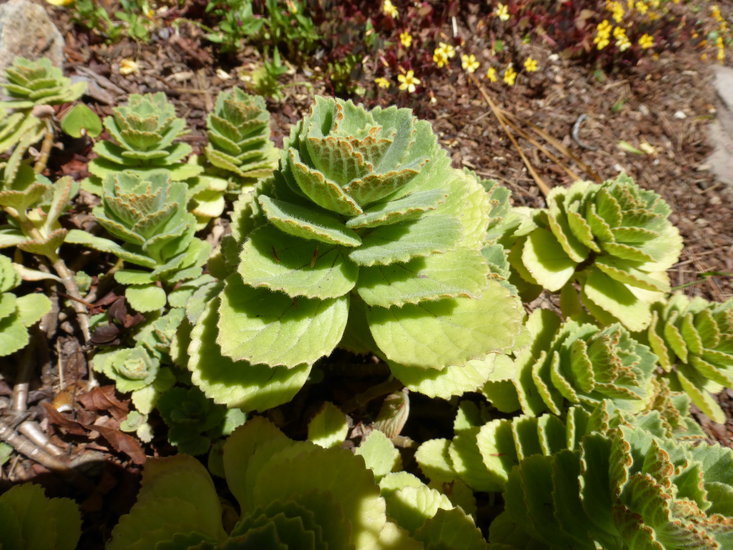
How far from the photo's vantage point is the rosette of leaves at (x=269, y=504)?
32.2 inches

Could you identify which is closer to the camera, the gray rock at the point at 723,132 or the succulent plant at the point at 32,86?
the succulent plant at the point at 32,86

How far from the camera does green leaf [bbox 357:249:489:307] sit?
1.30 meters

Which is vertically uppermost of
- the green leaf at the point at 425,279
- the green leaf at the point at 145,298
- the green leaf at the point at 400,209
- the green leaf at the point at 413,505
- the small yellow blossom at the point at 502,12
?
the small yellow blossom at the point at 502,12

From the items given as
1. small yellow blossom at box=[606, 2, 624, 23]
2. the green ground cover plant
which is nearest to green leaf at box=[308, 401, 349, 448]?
the green ground cover plant

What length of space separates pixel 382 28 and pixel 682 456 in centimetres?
371

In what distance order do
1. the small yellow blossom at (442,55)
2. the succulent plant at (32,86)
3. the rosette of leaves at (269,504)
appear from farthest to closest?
the small yellow blossom at (442,55)
the succulent plant at (32,86)
the rosette of leaves at (269,504)

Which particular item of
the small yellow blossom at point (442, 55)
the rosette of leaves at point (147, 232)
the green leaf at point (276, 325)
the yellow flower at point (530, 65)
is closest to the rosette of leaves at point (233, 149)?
the rosette of leaves at point (147, 232)

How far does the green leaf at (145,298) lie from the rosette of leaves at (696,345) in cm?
213

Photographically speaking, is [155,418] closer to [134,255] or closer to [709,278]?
[134,255]

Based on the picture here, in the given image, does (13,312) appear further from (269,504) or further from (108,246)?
(269,504)

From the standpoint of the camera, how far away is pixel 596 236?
6.82 feet

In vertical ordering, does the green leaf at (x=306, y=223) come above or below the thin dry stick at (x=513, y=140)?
below

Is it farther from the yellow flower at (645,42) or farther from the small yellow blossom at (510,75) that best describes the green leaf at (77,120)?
the yellow flower at (645,42)

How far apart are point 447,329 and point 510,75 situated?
3.25 meters
